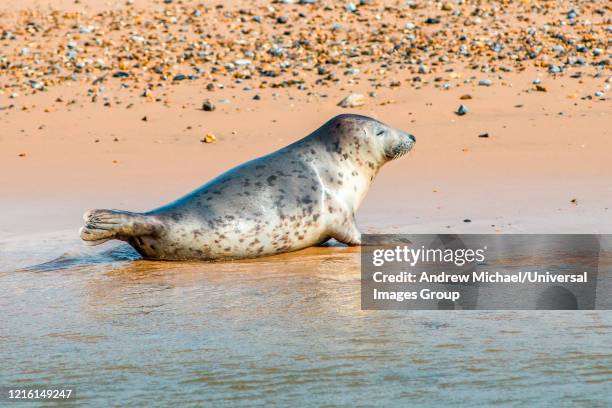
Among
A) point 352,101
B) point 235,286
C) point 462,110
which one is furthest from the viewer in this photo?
point 352,101

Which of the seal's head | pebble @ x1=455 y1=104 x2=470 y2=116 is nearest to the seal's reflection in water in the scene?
the seal's head

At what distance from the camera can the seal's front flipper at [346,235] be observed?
21.6 ft

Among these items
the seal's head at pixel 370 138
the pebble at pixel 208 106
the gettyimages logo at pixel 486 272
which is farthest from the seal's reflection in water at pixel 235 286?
the pebble at pixel 208 106

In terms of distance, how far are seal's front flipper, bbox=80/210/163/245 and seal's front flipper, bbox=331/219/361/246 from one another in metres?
1.00

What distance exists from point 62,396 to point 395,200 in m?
4.18

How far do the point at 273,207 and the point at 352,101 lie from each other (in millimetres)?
3888

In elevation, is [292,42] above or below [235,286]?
above

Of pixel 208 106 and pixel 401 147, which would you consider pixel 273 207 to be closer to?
pixel 401 147

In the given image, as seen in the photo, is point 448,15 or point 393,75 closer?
point 393,75

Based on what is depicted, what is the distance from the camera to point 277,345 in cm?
455

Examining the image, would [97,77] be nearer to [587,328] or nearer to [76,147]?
[76,147]

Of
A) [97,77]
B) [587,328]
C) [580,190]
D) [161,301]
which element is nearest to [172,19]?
[97,77]

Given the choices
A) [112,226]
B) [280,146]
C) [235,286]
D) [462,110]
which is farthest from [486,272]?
[462,110]

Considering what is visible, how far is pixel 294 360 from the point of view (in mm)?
4348
